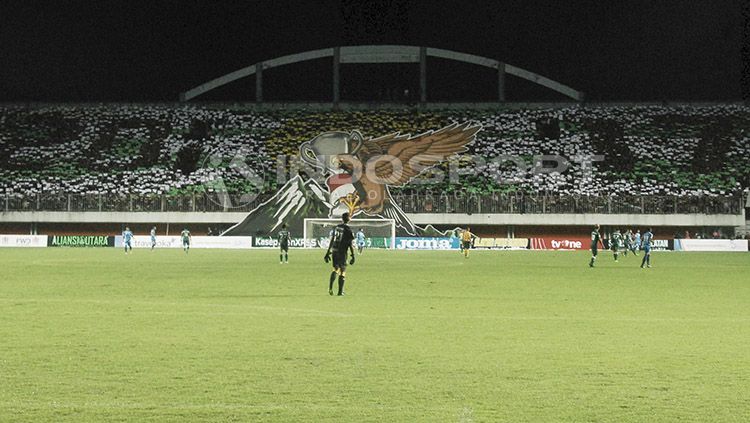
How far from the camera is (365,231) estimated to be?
213 feet

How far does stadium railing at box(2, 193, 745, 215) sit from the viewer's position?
64562 mm

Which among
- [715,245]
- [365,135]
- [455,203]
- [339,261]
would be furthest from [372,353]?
[365,135]

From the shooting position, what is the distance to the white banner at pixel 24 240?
2505 inches

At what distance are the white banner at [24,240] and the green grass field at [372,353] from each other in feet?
132

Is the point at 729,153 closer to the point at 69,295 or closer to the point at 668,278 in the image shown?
the point at 668,278

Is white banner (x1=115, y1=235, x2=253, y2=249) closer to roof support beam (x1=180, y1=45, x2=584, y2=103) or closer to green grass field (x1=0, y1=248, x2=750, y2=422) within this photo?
roof support beam (x1=180, y1=45, x2=584, y2=103)

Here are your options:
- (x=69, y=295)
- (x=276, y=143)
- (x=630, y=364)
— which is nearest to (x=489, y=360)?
(x=630, y=364)

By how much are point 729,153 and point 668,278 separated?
43.4 meters

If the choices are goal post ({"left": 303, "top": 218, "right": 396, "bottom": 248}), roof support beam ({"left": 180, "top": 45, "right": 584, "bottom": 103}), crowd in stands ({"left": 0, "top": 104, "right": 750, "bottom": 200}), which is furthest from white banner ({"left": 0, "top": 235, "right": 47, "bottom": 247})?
roof support beam ({"left": 180, "top": 45, "right": 584, "bottom": 103})

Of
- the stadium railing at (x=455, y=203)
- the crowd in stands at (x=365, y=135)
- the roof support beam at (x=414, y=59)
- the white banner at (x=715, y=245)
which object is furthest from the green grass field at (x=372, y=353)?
the roof support beam at (x=414, y=59)

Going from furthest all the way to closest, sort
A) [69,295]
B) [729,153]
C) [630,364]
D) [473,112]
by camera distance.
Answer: [473,112] → [729,153] → [69,295] → [630,364]

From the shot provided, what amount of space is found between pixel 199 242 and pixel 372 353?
5203 centimetres

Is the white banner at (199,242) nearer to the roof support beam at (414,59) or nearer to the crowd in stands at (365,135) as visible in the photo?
the crowd in stands at (365,135)

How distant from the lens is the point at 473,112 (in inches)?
3083
